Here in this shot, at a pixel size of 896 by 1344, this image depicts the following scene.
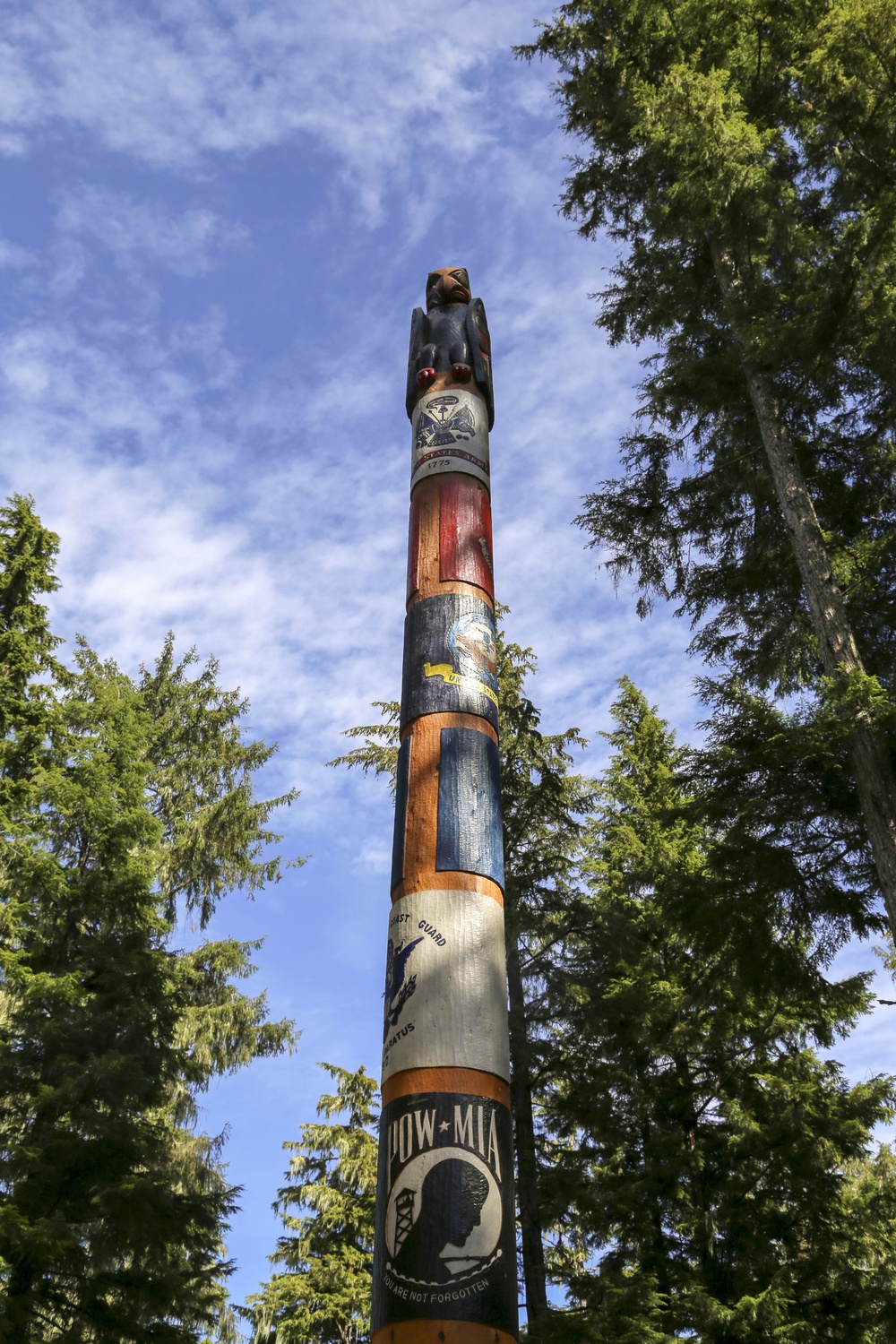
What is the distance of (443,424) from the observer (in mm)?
10656

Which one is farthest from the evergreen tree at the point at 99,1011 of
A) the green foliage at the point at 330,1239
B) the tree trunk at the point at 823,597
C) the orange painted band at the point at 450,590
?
the tree trunk at the point at 823,597

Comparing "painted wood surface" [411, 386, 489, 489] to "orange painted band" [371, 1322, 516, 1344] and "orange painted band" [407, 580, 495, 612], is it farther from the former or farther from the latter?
"orange painted band" [371, 1322, 516, 1344]

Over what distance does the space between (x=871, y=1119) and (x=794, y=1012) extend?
1.54m

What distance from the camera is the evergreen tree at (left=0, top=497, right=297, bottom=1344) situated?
11.0m

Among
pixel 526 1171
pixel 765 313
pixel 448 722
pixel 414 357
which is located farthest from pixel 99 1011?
pixel 765 313

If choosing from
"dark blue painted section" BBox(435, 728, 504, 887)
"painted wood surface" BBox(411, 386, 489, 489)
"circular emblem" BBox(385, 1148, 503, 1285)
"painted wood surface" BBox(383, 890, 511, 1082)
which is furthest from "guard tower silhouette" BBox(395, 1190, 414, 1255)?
"painted wood surface" BBox(411, 386, 489, 489)

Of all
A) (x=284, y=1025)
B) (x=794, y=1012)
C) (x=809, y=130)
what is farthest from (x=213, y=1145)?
(x=809, y=130)

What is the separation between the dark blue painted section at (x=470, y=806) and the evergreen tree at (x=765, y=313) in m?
2.80

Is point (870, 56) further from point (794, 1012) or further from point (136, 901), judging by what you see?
point (136, 901)

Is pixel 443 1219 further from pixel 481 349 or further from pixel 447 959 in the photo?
pixel 481 349

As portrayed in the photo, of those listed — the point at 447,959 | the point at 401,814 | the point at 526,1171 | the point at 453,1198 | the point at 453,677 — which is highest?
the point at 453,677

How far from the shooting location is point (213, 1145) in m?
17.3

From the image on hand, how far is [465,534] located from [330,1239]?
15.5 m

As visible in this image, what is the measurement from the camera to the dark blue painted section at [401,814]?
7.87 metres
